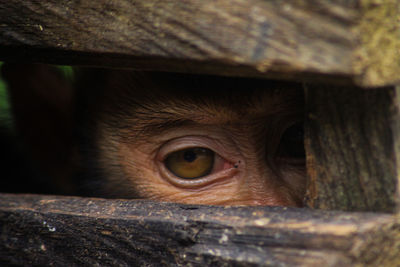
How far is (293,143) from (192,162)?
1.23 feet

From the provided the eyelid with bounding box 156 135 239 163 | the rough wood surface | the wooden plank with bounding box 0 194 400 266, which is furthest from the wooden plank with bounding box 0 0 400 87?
the eyelid with bounding box 156 135 239 163

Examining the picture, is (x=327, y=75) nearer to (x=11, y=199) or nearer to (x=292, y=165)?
(x=292, y=165)

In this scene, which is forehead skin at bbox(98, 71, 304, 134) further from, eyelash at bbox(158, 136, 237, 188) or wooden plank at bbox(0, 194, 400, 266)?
wooden plank at bbox(0, 194, 400, 266)

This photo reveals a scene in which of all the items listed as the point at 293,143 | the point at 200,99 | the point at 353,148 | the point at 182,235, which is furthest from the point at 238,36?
the point at 293,143

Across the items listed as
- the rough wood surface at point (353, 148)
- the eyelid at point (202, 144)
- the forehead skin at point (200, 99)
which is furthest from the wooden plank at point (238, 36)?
the eyelid at point (202, 144)

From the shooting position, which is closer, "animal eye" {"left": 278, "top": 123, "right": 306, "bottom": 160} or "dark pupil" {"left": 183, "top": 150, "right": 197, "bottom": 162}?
"animal eye" {"left": 278, "top": 123, "right": 306, "bottom": 160}

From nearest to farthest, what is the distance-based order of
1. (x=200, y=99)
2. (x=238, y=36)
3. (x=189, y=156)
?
(x=238, y=36)
(x=200, y=99)
(x=189, y=156)

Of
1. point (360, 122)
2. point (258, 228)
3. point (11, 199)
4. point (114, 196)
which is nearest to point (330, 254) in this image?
point (258, 228)

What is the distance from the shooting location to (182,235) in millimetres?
873

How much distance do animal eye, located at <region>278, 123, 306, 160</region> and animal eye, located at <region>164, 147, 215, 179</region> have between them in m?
0.26

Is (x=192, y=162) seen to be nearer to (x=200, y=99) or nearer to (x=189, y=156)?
(x=189, y=156)

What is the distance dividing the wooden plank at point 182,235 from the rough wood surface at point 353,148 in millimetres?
49

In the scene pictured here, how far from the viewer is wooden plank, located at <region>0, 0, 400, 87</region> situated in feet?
2.15

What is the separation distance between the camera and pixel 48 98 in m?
2.34
